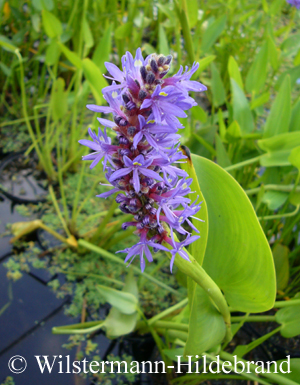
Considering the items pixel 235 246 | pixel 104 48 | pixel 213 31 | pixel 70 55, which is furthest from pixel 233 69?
pixel 235 246

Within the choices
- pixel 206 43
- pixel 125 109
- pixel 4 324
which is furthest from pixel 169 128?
pixel 206 43

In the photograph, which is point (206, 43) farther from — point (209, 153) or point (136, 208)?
point (136, 208)

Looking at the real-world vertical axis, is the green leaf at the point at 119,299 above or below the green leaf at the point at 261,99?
below

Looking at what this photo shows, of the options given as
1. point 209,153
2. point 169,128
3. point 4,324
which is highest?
point 169,128

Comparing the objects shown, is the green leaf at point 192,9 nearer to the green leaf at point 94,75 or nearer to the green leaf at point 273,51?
the green leaf at point 273,51

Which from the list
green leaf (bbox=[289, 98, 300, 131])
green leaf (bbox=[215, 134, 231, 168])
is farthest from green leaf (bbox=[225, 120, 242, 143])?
green leaf (bbox=[289, 98, 300, 131])

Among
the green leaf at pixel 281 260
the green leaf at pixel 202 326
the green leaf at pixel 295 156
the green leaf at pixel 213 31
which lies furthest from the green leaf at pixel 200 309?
the green leaf at pixel 213 31
